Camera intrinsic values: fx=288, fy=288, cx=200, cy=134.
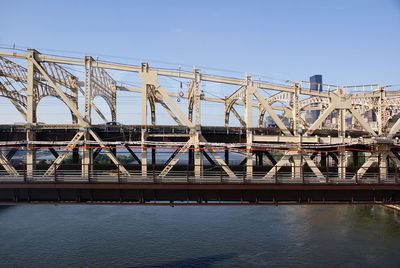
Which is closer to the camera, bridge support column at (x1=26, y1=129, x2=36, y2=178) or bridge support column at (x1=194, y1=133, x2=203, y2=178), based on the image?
bridge support column at (x1=26, y1=129, x2=36, y2=178)

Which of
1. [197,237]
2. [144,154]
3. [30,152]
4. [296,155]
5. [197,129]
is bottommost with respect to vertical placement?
[197,237]

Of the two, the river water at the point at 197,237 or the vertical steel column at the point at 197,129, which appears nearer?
the vertical steel column at the point at 197,129

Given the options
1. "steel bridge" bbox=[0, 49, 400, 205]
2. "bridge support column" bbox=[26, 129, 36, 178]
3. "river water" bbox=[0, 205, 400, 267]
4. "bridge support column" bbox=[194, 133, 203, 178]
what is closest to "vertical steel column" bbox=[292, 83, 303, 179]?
"steel bridge" bbox=[0, 49, 400, 205]

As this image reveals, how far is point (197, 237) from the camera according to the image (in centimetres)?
2928

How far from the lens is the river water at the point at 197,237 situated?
79.6ft

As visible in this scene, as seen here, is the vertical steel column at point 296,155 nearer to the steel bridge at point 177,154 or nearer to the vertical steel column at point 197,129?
the steel bridge at point 177,154

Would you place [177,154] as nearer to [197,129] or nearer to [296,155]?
[197,129]

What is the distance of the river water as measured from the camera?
24266 mm

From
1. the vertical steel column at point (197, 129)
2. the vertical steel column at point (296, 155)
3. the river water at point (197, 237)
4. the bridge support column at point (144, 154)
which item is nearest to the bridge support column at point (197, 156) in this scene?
the vertical steel column at point (197, 129)

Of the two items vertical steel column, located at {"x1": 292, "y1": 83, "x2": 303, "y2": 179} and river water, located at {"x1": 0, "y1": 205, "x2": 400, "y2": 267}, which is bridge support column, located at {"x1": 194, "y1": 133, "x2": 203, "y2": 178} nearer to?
vertical steel column, located at {"x1": 292, "y1": 83, "x2": 303, "y2": 179}

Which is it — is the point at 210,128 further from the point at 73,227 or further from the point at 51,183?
the point at 73,227

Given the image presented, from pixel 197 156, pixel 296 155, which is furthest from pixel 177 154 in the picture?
pixel 296 155

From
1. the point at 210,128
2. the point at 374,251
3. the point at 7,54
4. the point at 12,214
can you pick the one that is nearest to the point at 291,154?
the point at 210,128

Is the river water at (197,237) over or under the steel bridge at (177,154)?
under
